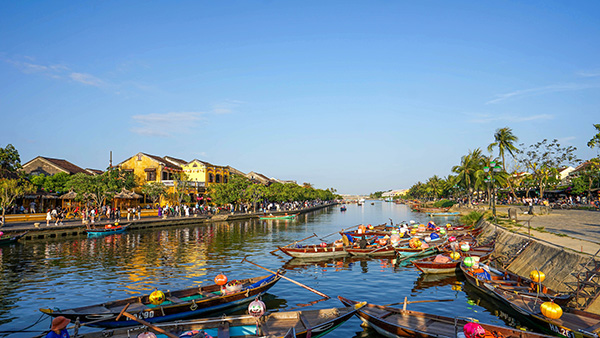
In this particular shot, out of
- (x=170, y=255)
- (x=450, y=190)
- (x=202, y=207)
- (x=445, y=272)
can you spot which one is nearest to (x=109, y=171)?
(x=202, y=207)

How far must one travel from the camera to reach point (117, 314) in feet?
42.5

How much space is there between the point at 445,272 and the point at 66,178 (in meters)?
56.3

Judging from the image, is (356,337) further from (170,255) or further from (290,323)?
(170,255)

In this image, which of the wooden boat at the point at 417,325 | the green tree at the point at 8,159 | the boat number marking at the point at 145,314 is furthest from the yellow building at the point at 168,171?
the wooden boat at the point at 417,325

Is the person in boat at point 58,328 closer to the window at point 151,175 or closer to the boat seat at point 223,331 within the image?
the boat seat at point 223,331

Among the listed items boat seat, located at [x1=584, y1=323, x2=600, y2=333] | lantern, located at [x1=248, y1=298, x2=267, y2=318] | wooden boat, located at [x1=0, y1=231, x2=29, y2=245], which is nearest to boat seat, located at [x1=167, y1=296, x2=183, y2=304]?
lantern, located at [x1=248, y1=298, x2=267, y2=318]

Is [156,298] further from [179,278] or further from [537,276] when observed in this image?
[537,276]

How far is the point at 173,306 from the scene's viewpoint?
543 inches

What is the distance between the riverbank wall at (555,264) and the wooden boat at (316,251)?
11269 millimetres

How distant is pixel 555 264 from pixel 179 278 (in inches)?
817

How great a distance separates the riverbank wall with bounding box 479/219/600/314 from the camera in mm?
13719

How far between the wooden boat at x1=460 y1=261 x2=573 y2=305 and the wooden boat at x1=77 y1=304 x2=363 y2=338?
304 inches

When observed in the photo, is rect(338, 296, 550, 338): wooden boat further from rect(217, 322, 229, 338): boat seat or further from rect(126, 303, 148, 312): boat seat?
rect(126, 303, 148, 312): boat seat

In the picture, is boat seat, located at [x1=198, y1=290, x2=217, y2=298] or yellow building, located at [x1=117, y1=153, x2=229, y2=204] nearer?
boat seat, located at [x1=198, y1=290, x2=217, y2=298]
